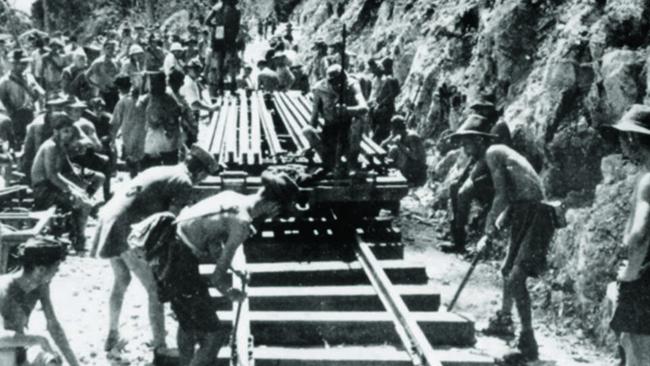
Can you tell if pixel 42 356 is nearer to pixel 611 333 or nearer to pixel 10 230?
pixel 10 230

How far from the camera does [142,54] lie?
1769 cm

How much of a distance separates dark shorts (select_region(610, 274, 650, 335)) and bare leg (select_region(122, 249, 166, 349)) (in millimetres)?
3551

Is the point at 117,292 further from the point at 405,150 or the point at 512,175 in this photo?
the point at 405,150

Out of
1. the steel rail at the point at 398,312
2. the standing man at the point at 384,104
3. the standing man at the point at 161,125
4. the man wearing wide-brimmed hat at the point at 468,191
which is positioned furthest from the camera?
the standing man at the point at 384,104

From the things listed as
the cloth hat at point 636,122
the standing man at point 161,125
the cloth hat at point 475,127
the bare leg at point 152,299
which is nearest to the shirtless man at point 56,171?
the standing man at point 161,125

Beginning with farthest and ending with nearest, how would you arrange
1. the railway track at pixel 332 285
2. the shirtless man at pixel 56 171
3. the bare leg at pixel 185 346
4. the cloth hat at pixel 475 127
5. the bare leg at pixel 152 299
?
the shirtless man at pixel 56 171 < the cloth hat at pixel 475 127 < the bare leg at pixel 152 299 < the railway track at pixel 332 285 < the bare leg at pixel 185 346

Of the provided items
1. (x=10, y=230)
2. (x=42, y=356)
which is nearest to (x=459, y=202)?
(x=10, y=230)

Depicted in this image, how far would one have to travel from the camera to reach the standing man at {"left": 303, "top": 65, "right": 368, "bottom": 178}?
8.34m

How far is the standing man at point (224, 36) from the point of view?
1684cm

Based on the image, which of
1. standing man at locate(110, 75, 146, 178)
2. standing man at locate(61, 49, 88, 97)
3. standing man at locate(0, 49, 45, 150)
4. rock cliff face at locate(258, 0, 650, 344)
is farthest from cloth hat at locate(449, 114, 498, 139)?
standing man at locate(61, 49, 88, 97)

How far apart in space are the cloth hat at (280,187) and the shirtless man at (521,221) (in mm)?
2636

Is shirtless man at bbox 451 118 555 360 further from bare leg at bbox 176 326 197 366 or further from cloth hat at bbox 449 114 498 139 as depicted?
bare leg at bbox 176 326 197 366

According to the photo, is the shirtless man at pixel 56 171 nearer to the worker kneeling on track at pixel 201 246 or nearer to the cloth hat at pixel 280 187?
the worker kneeling on track at pixel 201 246

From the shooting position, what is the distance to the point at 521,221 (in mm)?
7000
